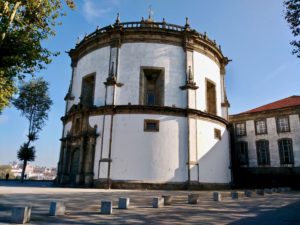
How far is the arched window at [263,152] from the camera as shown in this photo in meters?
27.0

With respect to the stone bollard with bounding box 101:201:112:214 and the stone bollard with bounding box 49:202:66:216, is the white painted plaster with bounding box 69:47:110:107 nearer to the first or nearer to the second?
the stone bollard with bounding box 101:201:112:214

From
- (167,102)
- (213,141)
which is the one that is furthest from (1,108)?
(213,141)

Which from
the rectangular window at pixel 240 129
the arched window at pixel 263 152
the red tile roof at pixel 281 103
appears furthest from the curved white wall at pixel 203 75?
the red tile roof at pixel 281 103

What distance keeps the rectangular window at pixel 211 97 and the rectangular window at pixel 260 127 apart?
7384 mm

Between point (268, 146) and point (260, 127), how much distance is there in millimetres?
2272

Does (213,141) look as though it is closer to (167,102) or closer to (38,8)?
(167,102)

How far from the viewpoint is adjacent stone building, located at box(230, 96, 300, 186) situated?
83.3ft

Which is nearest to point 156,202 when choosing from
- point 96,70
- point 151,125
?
point 151,125

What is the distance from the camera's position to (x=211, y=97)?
80.9 ft

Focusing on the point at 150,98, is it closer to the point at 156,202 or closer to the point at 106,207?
the point at 156,202

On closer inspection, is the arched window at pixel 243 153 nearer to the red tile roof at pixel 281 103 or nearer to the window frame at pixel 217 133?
the red tile roof at pixel 281 103

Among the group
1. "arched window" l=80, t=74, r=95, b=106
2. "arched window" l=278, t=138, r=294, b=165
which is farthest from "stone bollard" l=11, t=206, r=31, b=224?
"arched window" l=278, t=138, r=294, b=165

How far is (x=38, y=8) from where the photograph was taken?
13.5 metres

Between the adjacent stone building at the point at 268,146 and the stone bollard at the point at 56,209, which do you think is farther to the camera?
the adjacent stone building at the point at 268,146
